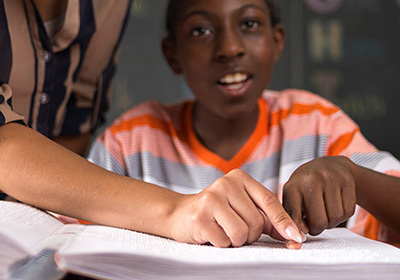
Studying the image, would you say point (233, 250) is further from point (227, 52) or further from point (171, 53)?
point (171, 53)

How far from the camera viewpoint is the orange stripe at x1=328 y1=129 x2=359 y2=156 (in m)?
0.85

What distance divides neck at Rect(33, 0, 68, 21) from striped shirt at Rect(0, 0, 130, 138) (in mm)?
20

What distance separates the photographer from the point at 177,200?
509mm

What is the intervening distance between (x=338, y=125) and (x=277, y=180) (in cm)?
16

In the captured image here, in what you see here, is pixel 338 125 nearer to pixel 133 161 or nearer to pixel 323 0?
pixel 133 161

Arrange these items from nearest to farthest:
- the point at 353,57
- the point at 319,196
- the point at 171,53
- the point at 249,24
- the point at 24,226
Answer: the point at 24,226
the point at 319,196
the point at 249,24
the point at 171,53
the point at 353,57

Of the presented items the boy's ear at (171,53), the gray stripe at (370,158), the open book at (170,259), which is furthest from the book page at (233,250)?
the boy's ear at (171,53)

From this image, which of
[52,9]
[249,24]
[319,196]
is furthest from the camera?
[249,24]

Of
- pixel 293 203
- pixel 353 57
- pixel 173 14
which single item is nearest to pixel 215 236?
pixel 293 203

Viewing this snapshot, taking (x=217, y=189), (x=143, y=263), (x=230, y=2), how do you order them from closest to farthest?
(x=143, y=263), (x=217, y=189), (x=230, y=2)

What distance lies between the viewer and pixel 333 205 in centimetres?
54

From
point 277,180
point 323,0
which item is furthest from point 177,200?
point 323,0

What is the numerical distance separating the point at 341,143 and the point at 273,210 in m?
0.45

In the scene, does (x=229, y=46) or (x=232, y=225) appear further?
(x=229, y=46)
